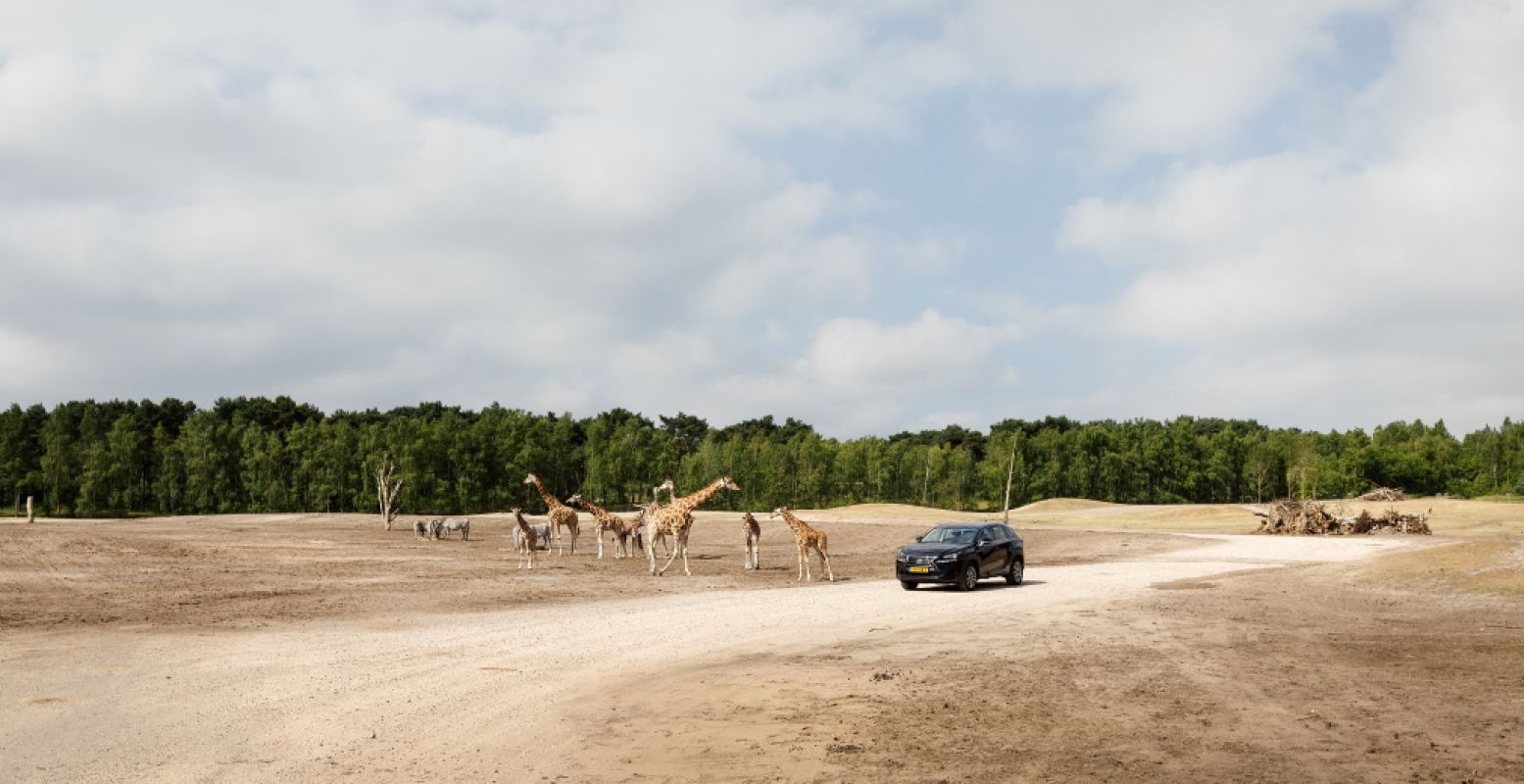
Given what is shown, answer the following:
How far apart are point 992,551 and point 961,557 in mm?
1640

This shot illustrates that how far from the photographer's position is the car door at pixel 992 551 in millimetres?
27298

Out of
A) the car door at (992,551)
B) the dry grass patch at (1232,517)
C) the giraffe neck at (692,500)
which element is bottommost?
the dry grass patch at (1232,517)

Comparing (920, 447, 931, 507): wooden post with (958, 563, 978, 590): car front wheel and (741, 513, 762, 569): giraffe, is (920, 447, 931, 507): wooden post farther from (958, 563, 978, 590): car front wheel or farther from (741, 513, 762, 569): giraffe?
(958, 563, 978, 590): car front wheel

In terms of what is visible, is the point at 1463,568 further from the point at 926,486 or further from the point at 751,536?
the point at 926,486

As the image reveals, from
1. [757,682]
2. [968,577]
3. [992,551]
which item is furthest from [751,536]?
[757,682]

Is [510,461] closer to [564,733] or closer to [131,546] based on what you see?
[131,546]

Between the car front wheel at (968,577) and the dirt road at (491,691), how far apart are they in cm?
301

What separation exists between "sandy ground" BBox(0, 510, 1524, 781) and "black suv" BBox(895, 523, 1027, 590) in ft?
2.54

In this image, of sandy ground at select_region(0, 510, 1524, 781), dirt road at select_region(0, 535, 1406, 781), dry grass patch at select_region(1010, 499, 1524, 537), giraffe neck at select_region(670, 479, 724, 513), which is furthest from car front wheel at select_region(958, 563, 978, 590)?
dry grass patch at select_region(1010, 499, 1524, 537)

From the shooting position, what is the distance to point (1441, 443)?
12112cm

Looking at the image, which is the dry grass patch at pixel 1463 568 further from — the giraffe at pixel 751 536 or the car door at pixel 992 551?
the giraffe at pixel 751 536

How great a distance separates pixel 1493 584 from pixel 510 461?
9055 centimetres

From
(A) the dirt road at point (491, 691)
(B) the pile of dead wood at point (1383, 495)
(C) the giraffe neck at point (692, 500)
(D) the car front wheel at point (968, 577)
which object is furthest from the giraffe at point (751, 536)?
(B) the pile of dead wood at point (1383, 495)

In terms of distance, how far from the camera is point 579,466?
389 ft
